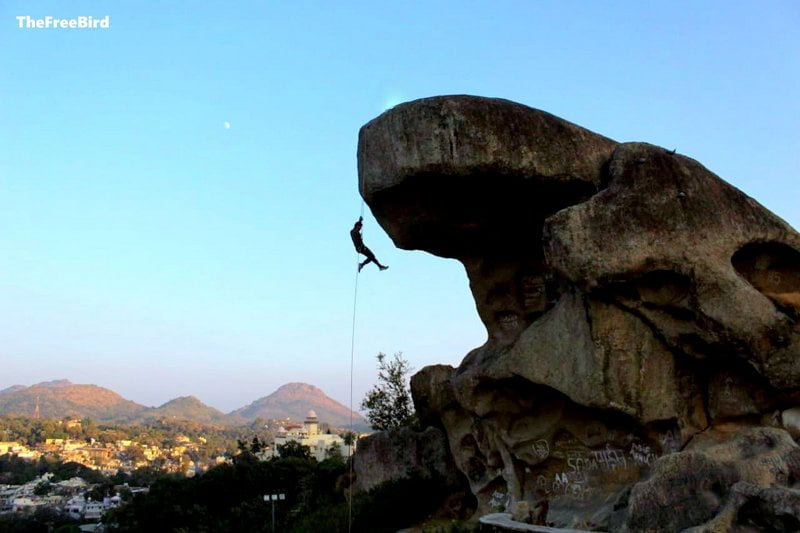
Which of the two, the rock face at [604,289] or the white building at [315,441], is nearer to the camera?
the rock face at [604,289]

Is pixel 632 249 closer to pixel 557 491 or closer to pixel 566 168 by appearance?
pixel 566 168

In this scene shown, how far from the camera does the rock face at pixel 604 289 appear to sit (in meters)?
13.4

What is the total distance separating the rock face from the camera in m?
13.4

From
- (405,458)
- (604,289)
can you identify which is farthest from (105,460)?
(604,289)

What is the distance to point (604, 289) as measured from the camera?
13789 mm

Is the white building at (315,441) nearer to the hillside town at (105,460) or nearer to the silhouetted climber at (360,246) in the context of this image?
the hillside town at (105,460)

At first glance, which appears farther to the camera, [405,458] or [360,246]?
[405,458]

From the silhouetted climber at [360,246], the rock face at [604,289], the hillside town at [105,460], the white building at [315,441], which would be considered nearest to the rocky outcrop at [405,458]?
the rock face at [604,289]

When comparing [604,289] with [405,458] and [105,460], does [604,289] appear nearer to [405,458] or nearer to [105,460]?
[405,458]

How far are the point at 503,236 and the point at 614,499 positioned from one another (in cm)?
627

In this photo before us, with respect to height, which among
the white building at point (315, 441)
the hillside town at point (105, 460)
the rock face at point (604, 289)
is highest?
the rock face at point (604, 289)

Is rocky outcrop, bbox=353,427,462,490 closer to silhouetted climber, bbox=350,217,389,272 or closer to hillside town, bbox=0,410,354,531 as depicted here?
silhouetted climber, bbox=350,217,389,272

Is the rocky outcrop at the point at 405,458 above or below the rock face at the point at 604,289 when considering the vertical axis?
below

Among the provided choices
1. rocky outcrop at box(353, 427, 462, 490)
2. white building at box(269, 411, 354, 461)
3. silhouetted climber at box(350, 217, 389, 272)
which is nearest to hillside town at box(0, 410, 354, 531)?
white building at box(269, 411, 354, 461)
